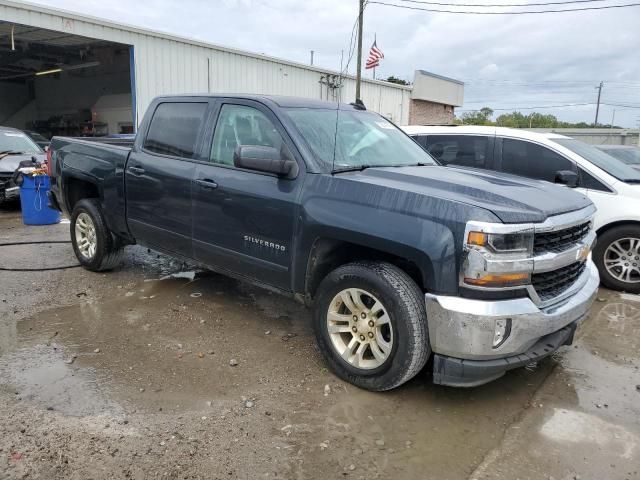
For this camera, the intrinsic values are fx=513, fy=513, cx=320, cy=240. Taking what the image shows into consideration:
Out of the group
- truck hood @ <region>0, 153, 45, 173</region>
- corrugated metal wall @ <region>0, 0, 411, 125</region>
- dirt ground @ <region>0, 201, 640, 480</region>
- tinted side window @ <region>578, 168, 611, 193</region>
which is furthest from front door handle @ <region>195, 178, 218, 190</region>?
truck hood @ <region>0, 153, 45, 173</region>

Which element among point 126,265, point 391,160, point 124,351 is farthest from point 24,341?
point 391,160

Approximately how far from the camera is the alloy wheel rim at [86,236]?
5676mm

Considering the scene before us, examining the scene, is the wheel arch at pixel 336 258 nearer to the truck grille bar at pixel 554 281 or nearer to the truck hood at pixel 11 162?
the truck grille bar at pixel 554 281

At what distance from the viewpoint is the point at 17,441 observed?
2770 millimetres

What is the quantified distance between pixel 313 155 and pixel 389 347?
1.45 meters

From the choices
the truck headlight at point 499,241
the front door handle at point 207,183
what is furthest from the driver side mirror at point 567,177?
the front door handle at point 207,183

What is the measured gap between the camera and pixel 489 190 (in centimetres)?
326

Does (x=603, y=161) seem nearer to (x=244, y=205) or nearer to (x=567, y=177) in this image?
(x=567, y=177)

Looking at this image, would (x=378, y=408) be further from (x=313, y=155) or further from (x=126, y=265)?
(x=126, y=265)

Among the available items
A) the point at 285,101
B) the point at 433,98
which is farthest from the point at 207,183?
the point at 433,98

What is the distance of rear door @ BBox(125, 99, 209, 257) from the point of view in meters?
4.45

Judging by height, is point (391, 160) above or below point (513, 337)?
above

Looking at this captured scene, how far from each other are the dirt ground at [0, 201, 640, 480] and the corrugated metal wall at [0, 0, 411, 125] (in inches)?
297

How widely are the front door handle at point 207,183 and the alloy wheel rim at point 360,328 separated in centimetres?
143
